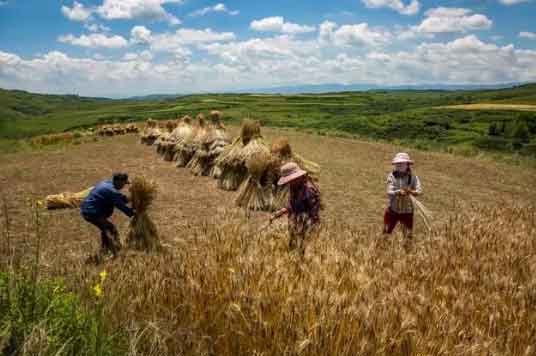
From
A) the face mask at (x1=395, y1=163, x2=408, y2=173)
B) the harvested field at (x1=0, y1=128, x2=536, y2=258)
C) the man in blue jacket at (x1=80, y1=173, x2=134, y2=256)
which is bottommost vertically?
the harvested field at (x1=0, y1=128, x2=536, y2=258)

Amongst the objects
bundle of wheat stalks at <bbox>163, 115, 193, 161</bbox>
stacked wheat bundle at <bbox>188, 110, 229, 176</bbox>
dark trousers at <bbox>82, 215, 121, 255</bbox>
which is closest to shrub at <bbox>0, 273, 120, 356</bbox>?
dark trousers at <bbox>82, 215, 121, 255</bbox>

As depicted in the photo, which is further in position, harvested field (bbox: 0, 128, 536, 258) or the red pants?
harvested field (bbox: 0, 128, 536, 258)

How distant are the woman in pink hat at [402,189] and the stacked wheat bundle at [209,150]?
25.9 feet

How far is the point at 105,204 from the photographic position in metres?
5.42

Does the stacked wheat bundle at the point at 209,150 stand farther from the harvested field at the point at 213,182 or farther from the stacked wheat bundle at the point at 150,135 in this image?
the stacked wheat bundle at the point at 150,135

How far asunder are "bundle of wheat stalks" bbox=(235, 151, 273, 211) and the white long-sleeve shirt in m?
3.80

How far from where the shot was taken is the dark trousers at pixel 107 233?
5395 mm

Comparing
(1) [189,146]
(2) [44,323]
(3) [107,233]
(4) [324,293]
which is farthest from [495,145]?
(2) [44,323]

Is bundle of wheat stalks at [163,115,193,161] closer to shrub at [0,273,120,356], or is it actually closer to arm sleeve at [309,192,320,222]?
arm sleeve at [309,192,320,222]

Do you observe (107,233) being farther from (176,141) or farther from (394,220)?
(176,141)

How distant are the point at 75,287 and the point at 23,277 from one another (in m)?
0.39

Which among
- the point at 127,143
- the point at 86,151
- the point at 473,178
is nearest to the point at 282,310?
the point at 473,178

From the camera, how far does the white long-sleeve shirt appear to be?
214 inches

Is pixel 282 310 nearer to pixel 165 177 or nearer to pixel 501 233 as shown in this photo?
pixel 501 233
